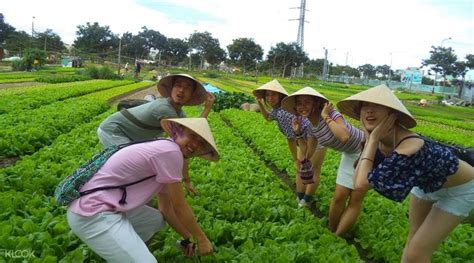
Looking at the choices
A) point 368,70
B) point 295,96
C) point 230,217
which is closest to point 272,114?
point 295,96

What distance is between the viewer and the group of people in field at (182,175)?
9.74 feet

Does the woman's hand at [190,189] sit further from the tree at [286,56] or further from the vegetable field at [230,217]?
the tree at [286,56]

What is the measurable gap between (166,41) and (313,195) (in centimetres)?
8258

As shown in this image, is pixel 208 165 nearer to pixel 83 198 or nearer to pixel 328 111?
pixel 328 111

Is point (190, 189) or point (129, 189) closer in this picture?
point (129, 189)

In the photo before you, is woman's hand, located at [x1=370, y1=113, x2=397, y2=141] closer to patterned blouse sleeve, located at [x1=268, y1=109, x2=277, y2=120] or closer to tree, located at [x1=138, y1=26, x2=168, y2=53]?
patterned blouse sleeve, located at [x1=268, y1=109, x2=277, y2=120]

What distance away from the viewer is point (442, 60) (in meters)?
68.7

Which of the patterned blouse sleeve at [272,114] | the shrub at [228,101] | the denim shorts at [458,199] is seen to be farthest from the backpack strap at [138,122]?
the shrub at [228,101]

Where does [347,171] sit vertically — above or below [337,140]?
below

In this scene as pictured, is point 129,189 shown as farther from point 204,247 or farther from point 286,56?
point 286,56

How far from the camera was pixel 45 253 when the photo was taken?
3.34 metres

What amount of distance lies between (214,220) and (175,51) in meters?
82.9

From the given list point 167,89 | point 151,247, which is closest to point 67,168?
point 167,89

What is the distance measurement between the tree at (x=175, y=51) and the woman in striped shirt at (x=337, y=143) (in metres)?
80.4
